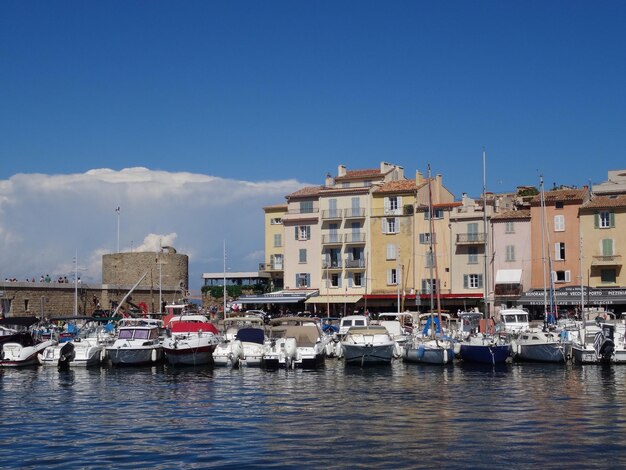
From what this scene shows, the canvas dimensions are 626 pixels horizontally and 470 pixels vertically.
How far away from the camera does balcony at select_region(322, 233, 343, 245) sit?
79750 millimetres

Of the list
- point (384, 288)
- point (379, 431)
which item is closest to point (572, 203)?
point (384, 288)

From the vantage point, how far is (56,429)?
26500 millimetres

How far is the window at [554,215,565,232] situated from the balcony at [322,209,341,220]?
1833 centimetres

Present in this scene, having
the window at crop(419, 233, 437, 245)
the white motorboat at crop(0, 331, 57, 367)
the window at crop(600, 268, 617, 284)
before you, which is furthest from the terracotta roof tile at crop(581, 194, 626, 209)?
the white motorboat at crop(0, 331, 57, 367)

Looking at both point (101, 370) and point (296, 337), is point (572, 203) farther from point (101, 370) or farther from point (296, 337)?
point (101, 370)

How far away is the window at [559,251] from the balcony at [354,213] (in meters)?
16.5

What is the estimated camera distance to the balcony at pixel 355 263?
78.8 meters

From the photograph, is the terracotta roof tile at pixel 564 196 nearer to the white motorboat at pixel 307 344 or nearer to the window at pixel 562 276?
the window at pixel 562 276

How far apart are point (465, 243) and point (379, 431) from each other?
5060 cm

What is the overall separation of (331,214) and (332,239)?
86.7 inches

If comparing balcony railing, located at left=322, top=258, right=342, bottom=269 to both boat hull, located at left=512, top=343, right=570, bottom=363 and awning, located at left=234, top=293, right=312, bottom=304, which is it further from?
boat hull, located at left=512, top=343, right=570, bottom=363

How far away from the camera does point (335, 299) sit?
78812 mm

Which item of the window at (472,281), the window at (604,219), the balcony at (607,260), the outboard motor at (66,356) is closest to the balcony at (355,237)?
the window at (472,281)

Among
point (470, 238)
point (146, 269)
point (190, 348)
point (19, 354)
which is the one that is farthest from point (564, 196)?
point (19, 354)
